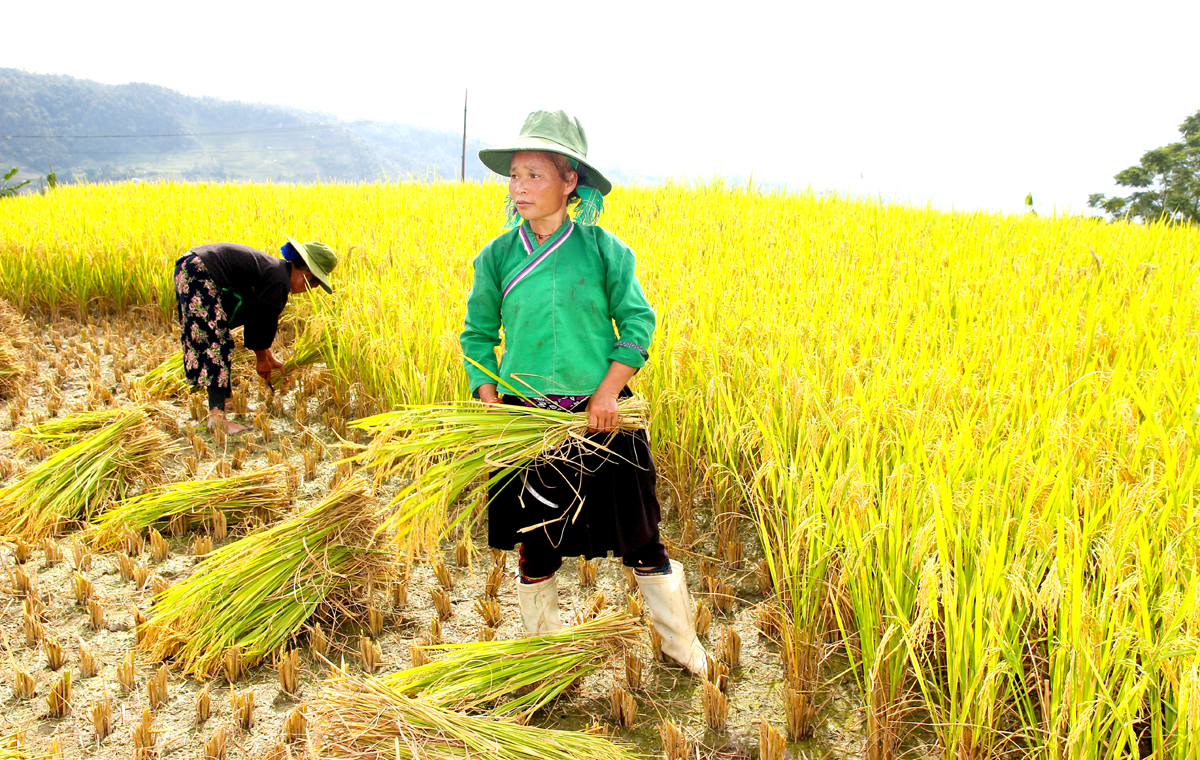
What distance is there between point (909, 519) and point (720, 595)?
0.68m

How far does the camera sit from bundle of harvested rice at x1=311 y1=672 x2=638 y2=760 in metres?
1.28

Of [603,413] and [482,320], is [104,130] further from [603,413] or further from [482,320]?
[603,413]

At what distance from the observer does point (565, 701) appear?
174cm

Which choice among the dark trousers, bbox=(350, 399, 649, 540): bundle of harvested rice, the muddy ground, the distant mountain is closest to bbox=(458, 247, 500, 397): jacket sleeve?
bbox=(350, 399, 649, 540): bundle of harvested rice

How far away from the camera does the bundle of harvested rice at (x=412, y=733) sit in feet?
4.19

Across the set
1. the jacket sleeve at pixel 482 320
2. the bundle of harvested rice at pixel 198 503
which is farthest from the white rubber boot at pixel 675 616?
the bundle of harvested rice at pixel 198 503

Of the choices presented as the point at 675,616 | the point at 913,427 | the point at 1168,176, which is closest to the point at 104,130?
the point at 1168,176

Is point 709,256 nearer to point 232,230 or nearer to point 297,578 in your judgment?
point 297,578

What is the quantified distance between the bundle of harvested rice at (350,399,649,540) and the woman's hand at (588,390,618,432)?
2cm

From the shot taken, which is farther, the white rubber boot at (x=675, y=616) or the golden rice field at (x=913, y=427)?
the white rubber boot at (x=675, y=616)

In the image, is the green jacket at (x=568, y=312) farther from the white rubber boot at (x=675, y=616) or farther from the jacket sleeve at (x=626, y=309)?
the white rubber boot at (x=675, y=616)

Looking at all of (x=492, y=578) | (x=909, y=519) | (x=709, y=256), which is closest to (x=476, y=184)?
(x=709, y=256)

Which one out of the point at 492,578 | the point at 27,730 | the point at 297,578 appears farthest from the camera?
the point at 492,578

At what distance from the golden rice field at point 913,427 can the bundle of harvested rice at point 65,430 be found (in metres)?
0.97
